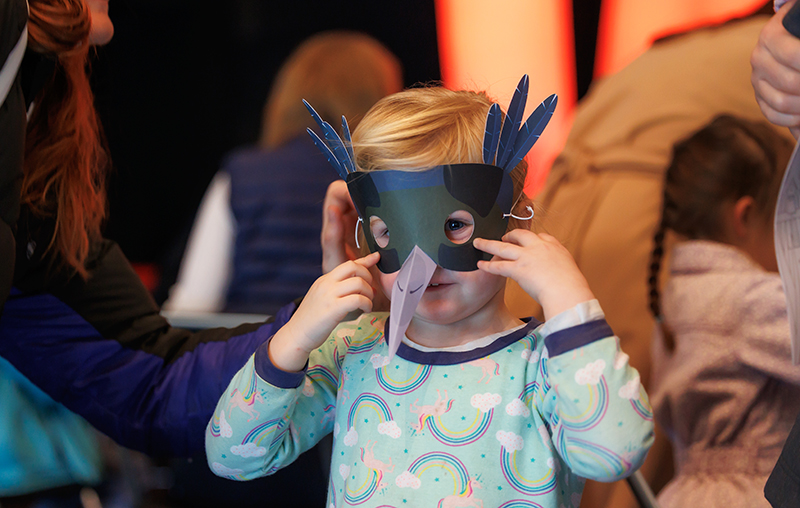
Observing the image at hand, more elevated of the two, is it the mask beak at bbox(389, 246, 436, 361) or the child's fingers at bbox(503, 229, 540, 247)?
the child's fingers at bbox(503, 229, 540, 247)

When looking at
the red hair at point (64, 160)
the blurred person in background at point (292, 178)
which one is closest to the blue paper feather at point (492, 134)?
the red hair at point (64, 160)

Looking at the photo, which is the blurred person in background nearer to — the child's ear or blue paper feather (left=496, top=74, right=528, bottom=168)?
the child's ear

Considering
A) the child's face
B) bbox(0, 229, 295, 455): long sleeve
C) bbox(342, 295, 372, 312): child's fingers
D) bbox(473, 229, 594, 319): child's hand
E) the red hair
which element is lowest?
bbox(0, 229, 295, 455): long sleeve

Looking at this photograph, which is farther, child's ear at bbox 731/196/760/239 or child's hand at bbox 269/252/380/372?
child's ear at bbox 731/196/760/239

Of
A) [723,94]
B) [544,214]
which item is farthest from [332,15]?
[544,214]

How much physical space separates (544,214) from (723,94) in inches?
43.0

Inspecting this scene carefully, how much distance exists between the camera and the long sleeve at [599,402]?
2.34 feet

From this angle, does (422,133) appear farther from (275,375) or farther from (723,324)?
(723,324)

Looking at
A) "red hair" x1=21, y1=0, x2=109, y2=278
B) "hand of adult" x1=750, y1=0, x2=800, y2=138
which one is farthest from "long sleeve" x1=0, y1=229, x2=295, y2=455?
"hand of adult" x1=750, y1=0, x2=800, y2=138

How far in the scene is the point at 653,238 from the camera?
71.4 inches

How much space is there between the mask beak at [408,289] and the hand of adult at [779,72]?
46cm

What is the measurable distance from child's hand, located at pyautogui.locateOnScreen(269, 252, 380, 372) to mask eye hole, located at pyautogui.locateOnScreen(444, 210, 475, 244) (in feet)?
0.41

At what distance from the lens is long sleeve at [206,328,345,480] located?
86 centimetres

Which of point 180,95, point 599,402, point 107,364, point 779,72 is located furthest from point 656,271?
point 180,95
